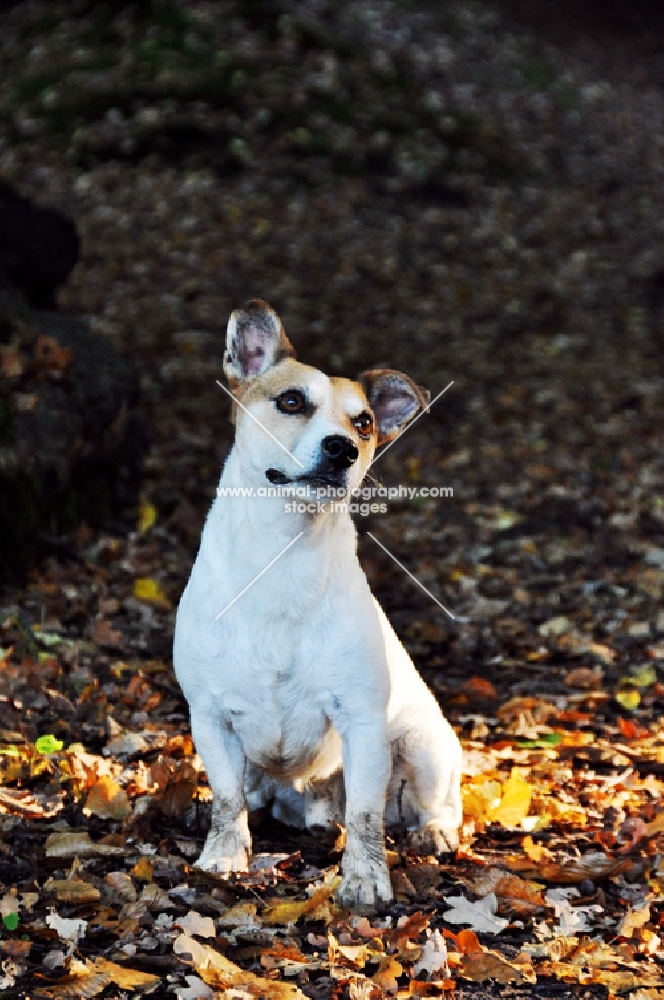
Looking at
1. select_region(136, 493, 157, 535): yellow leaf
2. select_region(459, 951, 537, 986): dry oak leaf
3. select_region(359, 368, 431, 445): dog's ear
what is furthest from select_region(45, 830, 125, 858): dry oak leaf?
select_region(136, 493, 157, 535): yellow leaf

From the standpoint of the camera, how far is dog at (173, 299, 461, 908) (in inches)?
161

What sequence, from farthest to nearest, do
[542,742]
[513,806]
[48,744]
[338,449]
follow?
[542,742] < [48,744] < [513,806] < [338,449]

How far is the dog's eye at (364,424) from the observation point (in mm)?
4270

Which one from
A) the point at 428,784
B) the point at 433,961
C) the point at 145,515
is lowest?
the point at 145,515

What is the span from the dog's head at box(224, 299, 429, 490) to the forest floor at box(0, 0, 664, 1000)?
4.95 ft

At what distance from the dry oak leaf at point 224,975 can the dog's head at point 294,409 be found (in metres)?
1.58

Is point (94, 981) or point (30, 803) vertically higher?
point (94, 981)

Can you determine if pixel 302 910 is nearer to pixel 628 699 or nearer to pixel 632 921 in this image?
pixel 632 921

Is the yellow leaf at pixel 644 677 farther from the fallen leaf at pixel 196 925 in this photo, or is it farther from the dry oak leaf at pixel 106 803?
the fallen leaf at pixel 196 925

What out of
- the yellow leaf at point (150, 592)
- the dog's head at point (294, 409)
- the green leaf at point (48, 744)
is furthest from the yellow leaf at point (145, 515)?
the dog's head at point (294, 409)

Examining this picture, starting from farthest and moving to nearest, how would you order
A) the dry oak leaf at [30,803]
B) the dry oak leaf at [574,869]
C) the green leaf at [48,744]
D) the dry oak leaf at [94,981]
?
the green leaf at [48,744] → the dry oak leaf at [30,803] → the dry oak leaf at [574,869] → the dry oak leaf at [94,981]

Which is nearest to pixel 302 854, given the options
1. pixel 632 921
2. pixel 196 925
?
pixel 196 925

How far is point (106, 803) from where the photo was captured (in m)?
4.67

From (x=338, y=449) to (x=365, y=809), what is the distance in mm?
1307
